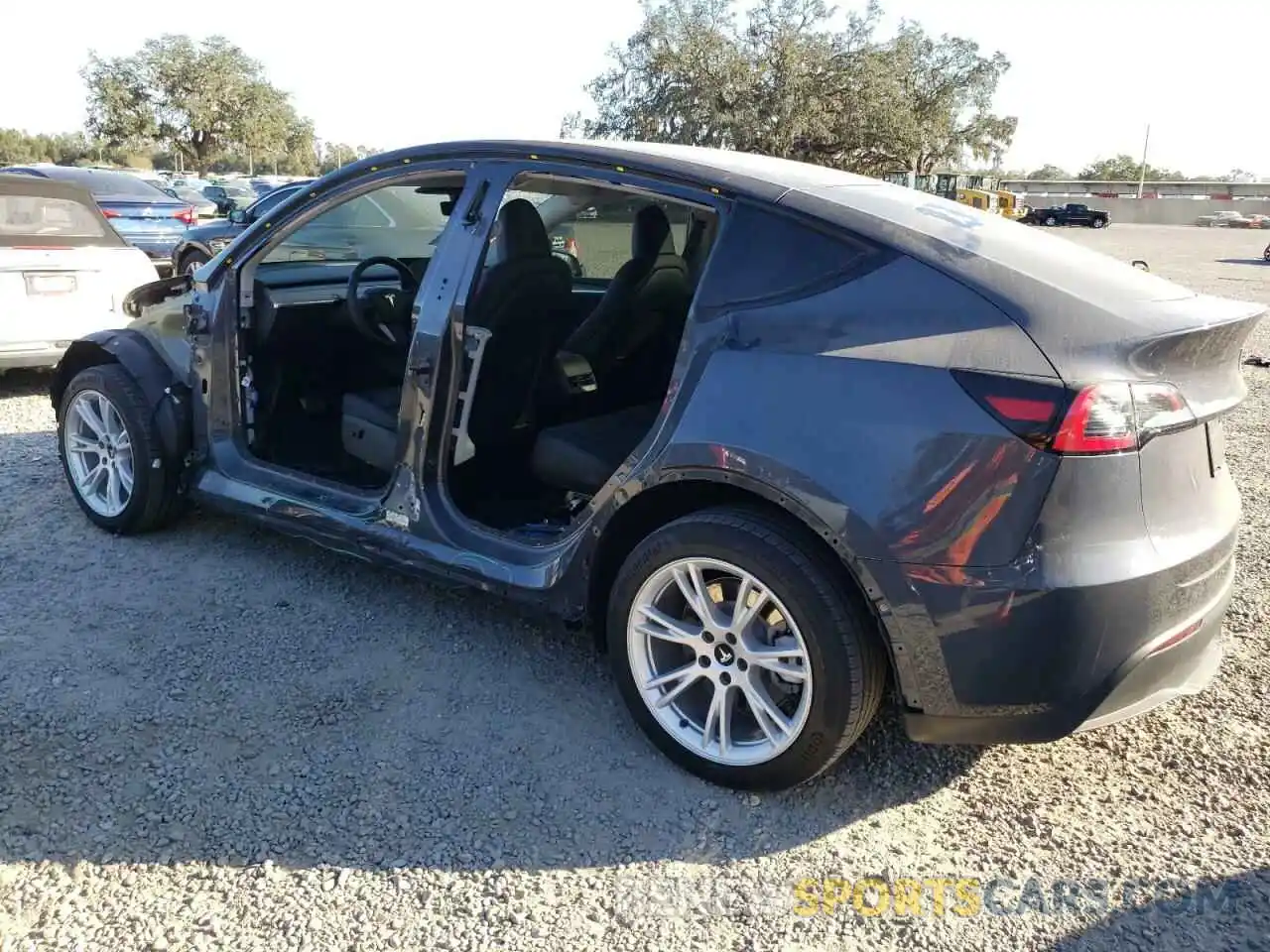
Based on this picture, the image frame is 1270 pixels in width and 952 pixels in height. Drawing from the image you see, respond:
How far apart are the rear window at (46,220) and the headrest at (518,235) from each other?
492cm

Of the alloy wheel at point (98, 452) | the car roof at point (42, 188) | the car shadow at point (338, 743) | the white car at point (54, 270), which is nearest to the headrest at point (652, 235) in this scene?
the car shadow at point (338, 743)

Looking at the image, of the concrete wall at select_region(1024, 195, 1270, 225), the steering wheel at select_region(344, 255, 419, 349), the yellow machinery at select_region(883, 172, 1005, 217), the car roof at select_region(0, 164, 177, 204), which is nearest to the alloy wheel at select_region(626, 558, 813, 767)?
the steering wheel at select_region(344, 255, 419, 349)

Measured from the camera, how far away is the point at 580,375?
3.93 m

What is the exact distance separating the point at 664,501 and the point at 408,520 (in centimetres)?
97

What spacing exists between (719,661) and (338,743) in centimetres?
115

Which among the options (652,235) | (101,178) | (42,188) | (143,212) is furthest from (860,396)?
(101,178)

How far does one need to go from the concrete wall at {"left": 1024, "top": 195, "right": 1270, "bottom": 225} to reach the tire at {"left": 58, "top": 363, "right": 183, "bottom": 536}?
207 ft

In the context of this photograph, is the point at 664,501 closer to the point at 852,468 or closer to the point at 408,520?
the point at 852,468

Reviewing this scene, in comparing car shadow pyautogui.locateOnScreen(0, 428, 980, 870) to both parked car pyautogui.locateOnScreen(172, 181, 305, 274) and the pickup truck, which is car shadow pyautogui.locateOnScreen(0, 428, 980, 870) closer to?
parked car pyautogui.locateOnScreen(172, 181, 305, 274)

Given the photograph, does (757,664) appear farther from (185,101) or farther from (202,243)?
(185,101)

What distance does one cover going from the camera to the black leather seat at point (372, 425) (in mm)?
Result: 3930

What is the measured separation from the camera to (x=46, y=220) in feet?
23.5

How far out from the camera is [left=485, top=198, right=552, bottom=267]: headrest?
352 cm

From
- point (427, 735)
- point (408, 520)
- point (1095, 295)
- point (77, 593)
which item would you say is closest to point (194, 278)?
point (77, 593)
